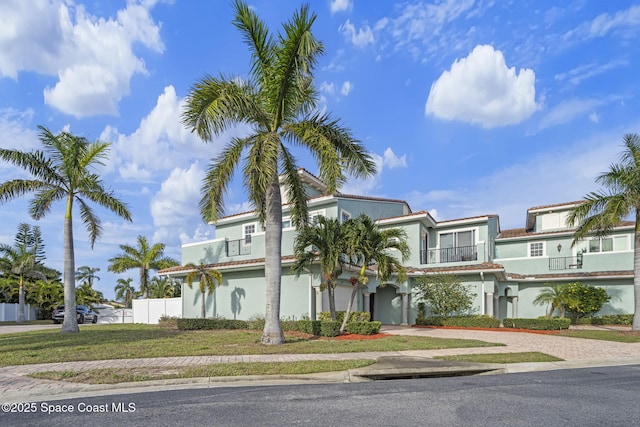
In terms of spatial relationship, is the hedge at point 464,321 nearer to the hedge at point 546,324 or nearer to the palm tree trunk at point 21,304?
the hedge at point 546,324

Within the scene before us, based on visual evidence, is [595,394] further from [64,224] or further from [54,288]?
[54,288]

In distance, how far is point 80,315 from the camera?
36.5 meters

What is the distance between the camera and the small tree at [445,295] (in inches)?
957

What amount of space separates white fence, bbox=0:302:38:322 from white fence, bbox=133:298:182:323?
1490 cm

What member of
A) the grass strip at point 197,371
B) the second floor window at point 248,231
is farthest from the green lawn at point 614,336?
the second floor window at point 248,231

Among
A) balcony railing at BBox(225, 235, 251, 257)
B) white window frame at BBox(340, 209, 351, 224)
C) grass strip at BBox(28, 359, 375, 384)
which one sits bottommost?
grass strip at BBox(28, 359, 375, 384)

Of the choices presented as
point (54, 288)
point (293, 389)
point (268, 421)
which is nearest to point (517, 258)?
point (293, 389)

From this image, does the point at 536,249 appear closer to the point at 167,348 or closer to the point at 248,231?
the point at 248,231

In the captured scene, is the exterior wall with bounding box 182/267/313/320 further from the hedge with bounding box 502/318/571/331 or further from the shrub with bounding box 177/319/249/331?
the hedge with bounding box 502/318/571/331

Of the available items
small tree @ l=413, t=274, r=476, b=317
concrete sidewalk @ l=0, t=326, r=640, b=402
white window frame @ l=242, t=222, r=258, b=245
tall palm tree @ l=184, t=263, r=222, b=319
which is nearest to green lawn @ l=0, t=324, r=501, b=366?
concrete sidewalk @ l=0, t=326, r=640, b=402

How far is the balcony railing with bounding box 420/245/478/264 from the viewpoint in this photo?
28.3m

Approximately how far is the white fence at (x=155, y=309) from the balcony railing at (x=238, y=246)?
18.0ft

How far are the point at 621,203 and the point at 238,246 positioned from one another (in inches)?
767

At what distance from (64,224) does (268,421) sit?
18131mm
